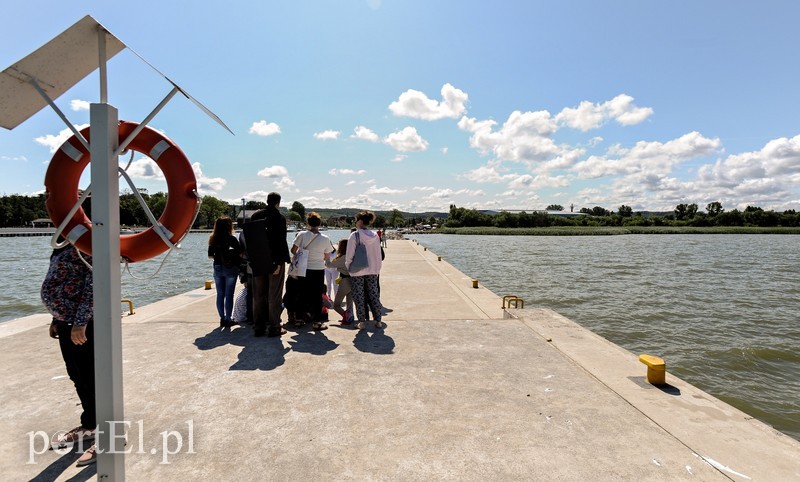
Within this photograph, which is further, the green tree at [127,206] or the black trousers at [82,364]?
the green tree at [127,206]

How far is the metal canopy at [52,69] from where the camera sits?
221cm

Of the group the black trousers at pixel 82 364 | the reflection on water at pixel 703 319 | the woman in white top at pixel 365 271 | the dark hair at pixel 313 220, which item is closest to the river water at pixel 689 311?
the reflection on water at pixel 703 319

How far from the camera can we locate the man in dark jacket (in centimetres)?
501

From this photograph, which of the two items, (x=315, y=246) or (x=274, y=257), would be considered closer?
(x=274, y=257)

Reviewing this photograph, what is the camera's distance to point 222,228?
18.6ft

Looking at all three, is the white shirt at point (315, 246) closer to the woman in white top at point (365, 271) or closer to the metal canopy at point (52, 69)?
the woman in white top at point (365, 271)

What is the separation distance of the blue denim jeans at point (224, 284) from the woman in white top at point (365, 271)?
1.73 m

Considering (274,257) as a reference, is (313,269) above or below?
below

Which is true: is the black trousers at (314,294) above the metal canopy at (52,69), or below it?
below

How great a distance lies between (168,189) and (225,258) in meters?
2.90

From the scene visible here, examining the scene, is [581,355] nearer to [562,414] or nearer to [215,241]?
[562,414]

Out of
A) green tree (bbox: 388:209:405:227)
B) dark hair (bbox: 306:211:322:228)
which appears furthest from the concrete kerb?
green tree (bbox: 388:209:405:227)

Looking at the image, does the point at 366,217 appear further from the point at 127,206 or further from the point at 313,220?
the point at 127,206

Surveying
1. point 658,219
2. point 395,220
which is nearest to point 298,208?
point 395,220
